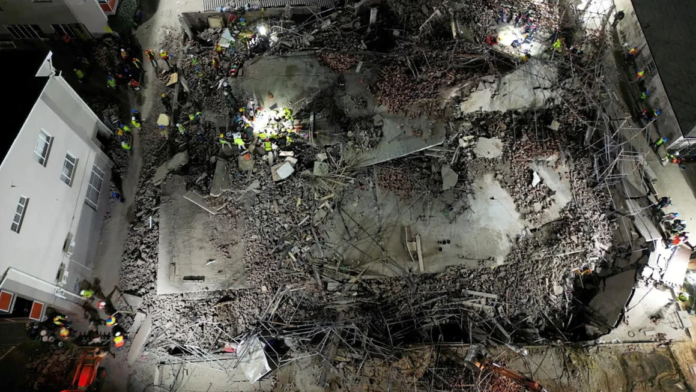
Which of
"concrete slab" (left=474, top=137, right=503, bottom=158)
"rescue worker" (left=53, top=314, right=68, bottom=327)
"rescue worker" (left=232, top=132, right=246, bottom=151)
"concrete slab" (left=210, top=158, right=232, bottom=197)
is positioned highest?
"rescue worker" (left=232, top=132, right=246, bottom=151)

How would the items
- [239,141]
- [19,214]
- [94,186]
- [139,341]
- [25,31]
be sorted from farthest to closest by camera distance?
[25,31]
[94,186]
[239,141]
[139,341]
[19,214]

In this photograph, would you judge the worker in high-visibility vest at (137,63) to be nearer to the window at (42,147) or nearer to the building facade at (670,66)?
the window at (42,147)

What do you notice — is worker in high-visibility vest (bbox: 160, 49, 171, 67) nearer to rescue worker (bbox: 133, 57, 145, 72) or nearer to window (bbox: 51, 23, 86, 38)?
rescue worker (bbox: 133, 57, 145, 72)

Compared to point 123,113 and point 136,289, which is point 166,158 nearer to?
point 123,113

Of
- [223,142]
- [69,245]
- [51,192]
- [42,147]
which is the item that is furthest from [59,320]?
[223,142]

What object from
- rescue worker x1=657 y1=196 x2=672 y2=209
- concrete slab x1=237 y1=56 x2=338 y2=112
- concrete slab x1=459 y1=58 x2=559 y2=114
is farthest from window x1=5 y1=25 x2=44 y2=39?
rescue worker x1=657 y1=196 x2=672 y2=209

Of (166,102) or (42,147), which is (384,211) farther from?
(42,147)

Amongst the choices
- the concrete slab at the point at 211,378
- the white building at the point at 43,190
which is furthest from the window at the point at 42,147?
the concrete slab at the point at 211,378
